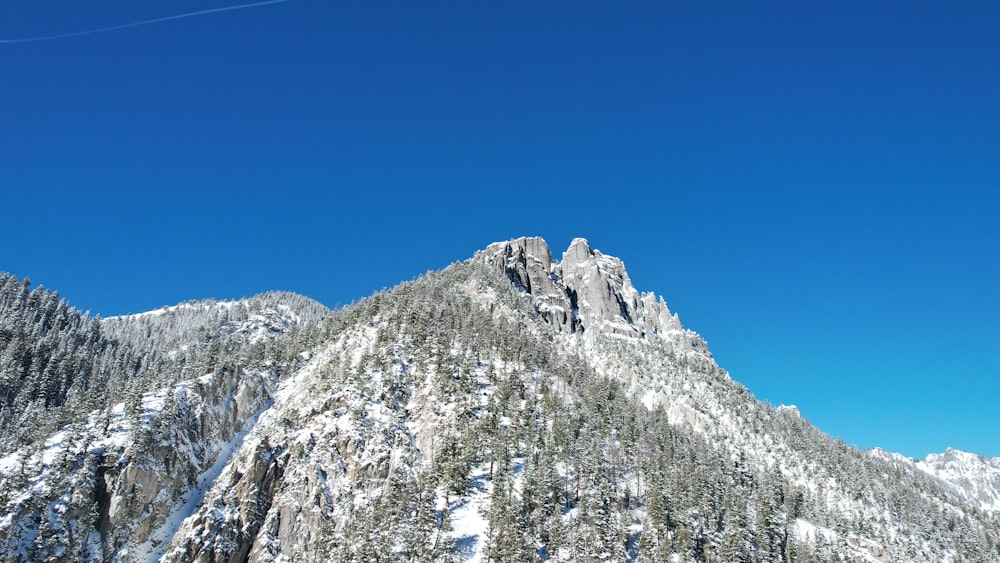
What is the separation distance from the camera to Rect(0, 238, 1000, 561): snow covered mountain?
80688 millimetres

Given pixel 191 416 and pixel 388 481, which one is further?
pixel 191 416

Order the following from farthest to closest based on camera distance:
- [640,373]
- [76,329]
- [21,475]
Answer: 1. [640,373]
2. [76,329]
3. [21,475]

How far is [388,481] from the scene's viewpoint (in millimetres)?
93375

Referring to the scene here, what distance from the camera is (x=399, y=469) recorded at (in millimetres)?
95125

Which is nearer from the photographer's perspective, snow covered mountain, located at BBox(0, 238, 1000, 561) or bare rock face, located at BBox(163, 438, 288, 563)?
snow covered mountain, located at BBox(0, 238, 1000, 561)

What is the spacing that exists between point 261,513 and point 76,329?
138724mm

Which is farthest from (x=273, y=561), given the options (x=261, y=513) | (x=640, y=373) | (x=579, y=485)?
(x=640, y=373)

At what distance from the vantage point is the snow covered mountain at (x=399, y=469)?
80.7 m

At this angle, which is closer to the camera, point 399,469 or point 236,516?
point 236,516

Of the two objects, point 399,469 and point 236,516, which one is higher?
point 399,469

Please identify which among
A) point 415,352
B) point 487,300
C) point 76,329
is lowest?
point 415,352

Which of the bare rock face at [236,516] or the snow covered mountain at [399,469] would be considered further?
the bare rock face at [236,516]

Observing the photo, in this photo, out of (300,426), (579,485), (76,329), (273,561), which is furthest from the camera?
(76,329)

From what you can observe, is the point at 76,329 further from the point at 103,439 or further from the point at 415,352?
the point at 415,352
